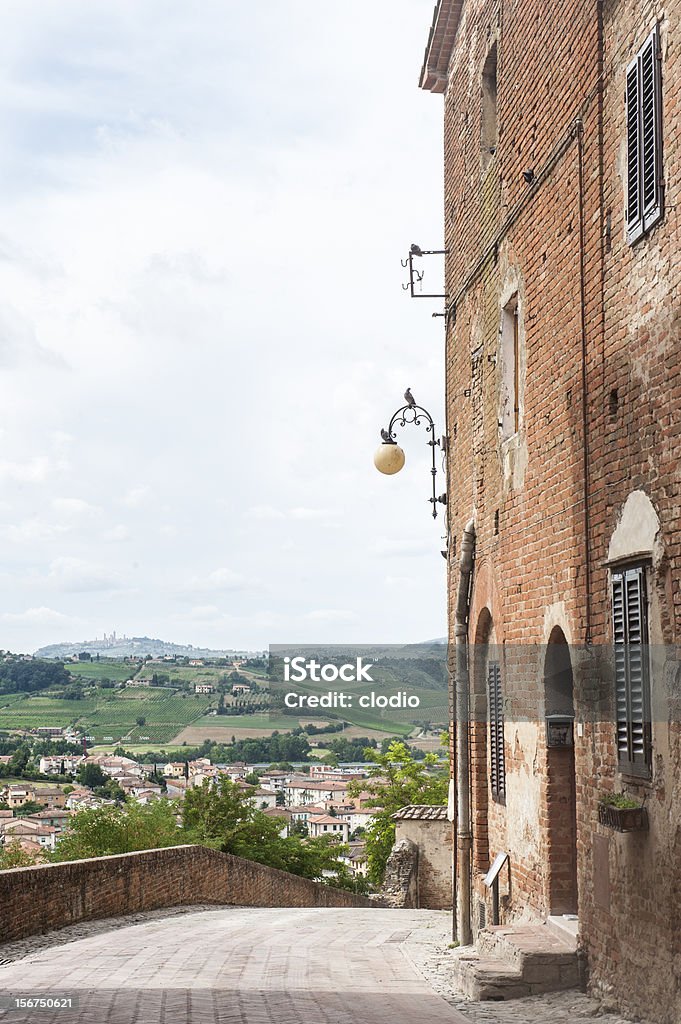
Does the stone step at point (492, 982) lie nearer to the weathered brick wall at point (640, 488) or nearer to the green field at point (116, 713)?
the weathered brick wall at point (640, 488)

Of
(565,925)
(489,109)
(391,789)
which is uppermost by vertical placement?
(489,109)

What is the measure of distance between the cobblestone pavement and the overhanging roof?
11.1 m

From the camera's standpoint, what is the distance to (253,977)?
32.1 ft

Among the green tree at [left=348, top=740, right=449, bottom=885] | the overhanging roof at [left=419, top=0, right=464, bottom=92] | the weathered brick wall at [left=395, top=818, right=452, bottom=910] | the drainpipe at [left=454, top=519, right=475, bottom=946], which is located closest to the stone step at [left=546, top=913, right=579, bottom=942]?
the drainpipe at [left=454, top=519, right=475, bottom=946]

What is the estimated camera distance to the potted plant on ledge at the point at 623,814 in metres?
7.05

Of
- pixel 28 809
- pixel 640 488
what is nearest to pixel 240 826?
pixel 28 809

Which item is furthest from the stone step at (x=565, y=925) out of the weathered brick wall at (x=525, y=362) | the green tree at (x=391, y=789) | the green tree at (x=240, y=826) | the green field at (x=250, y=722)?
the green tree at (x=391, y=789)

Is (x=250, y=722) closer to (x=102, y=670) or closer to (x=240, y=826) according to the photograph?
(x=240, y=826)

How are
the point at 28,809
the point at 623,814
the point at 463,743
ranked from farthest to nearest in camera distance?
the point at 28,809 < the point at 463,743 < the point at 623,814

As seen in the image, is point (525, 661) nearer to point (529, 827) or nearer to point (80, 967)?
point (529, 827)

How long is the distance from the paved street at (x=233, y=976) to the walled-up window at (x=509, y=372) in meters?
5.40

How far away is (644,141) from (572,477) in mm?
2633

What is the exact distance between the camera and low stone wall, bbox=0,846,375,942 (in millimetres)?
12445

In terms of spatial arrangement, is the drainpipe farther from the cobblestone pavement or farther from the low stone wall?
the low stone wall
